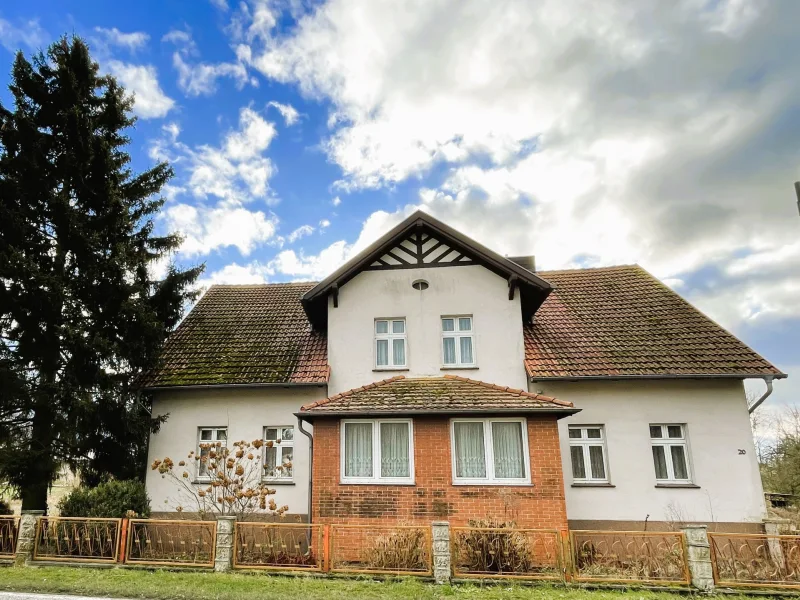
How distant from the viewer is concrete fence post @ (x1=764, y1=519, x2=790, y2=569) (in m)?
9.08

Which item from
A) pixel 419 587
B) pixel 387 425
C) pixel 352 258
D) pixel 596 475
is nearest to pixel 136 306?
pixel 352 258

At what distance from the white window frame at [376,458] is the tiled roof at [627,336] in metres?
4.16

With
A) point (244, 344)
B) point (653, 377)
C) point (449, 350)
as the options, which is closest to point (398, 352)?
point (449, 350)

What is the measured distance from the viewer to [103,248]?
13.9 meters

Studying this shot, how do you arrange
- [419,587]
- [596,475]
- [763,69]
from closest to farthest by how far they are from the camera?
[419,587]
[763,69]
[596,475]

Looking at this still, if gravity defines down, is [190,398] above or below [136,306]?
below

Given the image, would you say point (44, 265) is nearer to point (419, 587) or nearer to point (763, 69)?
point (419, 587)

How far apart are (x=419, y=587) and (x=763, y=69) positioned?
14.2 metres

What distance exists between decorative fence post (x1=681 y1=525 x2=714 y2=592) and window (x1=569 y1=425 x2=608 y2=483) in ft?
12.6

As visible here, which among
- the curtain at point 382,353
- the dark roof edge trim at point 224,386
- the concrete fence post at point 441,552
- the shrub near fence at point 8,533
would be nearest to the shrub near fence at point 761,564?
the concrete fence post at point 441,552

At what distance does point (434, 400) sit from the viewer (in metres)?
11.7

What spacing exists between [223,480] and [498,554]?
6932mm

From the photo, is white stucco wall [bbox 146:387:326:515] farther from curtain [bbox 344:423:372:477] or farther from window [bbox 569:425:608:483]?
window [bbox 569:425:608:483]

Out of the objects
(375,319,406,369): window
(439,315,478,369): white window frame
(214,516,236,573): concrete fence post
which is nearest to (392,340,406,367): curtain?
(375,319,406,369): window
